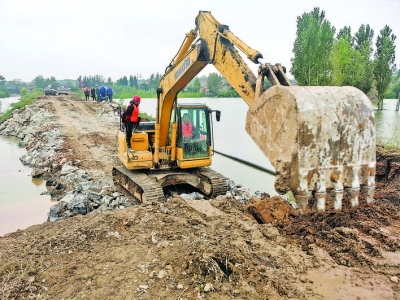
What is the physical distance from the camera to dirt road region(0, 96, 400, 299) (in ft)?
11.7

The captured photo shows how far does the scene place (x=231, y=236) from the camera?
486cm

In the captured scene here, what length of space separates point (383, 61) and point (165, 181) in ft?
110

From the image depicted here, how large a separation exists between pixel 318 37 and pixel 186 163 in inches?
820

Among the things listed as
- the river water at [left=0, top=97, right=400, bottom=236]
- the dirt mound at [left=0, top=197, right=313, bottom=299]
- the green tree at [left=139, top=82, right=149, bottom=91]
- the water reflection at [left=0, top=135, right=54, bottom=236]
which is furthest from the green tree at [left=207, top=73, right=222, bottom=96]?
the dirt mound at [left=0, top=197, right=313, bottom=299]

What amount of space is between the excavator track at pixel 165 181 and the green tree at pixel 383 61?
32303mm

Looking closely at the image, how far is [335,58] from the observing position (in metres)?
28.0

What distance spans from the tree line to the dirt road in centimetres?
2128

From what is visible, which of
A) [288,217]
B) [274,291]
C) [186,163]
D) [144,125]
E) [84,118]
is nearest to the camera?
[274,291]

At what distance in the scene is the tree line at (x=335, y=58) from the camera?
25000 mm

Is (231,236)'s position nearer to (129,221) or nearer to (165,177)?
(129,221)

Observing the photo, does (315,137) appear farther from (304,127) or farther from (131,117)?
(131,117)

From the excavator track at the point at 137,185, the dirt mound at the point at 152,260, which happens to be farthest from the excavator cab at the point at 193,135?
the dirt mound at the point at 152,260

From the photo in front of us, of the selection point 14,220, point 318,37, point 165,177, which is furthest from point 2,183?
point 318,37

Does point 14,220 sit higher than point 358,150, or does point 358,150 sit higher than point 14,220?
point 358,150
